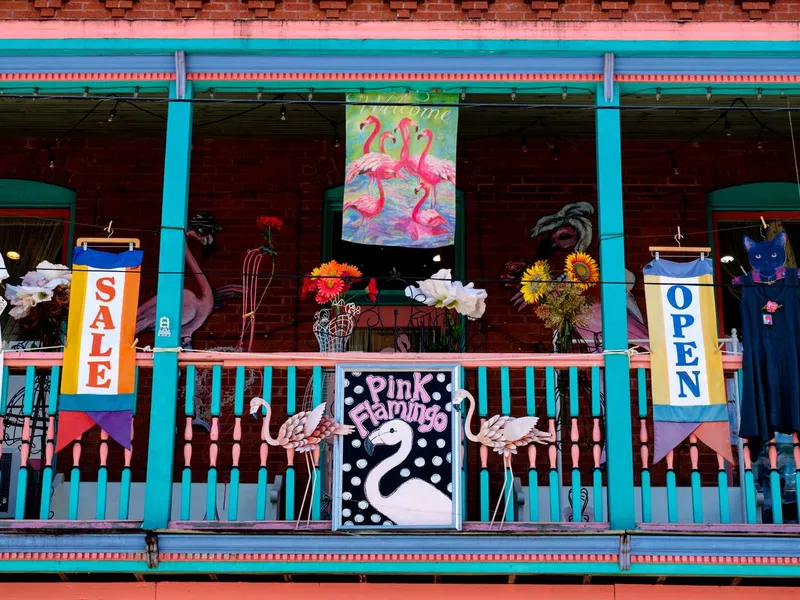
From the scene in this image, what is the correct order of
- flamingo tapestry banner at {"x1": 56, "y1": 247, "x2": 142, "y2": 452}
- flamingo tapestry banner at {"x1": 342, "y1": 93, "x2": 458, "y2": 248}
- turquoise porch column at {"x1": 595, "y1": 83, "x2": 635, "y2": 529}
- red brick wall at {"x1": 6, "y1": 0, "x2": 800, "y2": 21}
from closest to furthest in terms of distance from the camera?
turquoise porch column at {"x1": 595, "y1": 83, "x2": 635, "y2": 529} → flamingo tapestry banner at {"x1": 56, "y1": 247, "x2": 142, "y2": 452} → flamingo tapestry banner at {"x1": 342, "y1": 93, "x2": 458, "y2": 248} → red brick wall at {"x1": 6, "y1": 0, "x2": 800, "y2": 21}

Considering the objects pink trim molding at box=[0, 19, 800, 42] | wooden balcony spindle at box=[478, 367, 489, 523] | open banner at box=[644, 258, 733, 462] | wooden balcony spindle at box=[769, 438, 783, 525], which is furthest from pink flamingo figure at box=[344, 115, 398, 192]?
wooden balcony spindle at box=[769, 438, 783, 525]

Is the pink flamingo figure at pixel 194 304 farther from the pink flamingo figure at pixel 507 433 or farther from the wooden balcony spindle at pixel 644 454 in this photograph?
the wooden balcony spindle at pixel 644 454

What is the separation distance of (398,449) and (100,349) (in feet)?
7.08

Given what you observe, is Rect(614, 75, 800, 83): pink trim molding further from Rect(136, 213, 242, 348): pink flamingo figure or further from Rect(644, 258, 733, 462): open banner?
Rect(136, 213, 242, 348): pink flamingo figure

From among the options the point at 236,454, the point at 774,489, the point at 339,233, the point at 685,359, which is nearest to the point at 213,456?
the point at 236,454

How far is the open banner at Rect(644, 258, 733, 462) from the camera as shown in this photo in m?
8.81

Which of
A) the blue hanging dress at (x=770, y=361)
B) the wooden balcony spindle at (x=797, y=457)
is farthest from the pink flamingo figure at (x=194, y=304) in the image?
the wooden balcony spindle at (x=797, y=457)

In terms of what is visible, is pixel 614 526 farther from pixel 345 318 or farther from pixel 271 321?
pixel 271 321

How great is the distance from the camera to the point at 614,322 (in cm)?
898

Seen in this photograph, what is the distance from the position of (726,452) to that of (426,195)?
8.93 feet

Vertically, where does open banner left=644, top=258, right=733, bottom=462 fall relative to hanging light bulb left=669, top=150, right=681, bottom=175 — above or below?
below

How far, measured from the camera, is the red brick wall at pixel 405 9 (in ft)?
31.3

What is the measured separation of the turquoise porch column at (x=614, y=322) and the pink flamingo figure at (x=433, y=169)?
1062mm

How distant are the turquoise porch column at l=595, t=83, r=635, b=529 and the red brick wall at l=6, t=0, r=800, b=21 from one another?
2.12 ft
